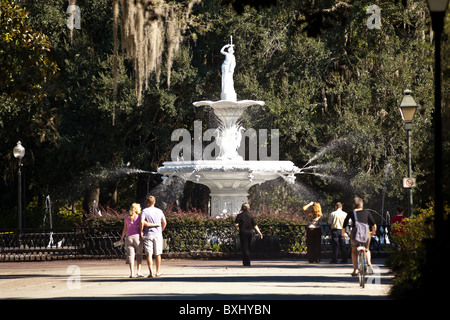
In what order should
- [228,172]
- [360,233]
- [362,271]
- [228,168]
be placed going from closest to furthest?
[362,271], [360,233], [228,168], [228,172]

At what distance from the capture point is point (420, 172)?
3434 cm

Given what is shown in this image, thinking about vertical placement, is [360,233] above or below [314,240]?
above

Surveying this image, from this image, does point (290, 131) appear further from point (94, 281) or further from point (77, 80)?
point (94, 281)

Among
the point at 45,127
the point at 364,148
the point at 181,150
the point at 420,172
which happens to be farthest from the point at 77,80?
the point at 420,172

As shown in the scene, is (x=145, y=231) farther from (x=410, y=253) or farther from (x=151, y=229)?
(x=410, y=253)

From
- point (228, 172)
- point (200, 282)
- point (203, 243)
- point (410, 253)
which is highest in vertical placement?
point (228, 172)

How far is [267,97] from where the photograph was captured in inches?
1411

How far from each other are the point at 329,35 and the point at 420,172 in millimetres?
7454

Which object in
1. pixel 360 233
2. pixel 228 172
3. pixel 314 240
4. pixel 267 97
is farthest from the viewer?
pixel 267 97

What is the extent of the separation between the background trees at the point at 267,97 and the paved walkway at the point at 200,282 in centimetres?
1255

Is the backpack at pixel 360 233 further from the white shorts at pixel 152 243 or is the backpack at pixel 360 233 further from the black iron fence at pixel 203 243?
the black iron fence at pixel 203 243

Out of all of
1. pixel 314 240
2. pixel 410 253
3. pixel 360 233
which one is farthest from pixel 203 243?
pixel 410 253

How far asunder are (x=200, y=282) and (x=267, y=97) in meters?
20.3

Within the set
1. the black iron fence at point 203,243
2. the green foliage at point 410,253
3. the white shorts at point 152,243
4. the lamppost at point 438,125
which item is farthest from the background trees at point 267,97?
the lamppost at point 438,125
